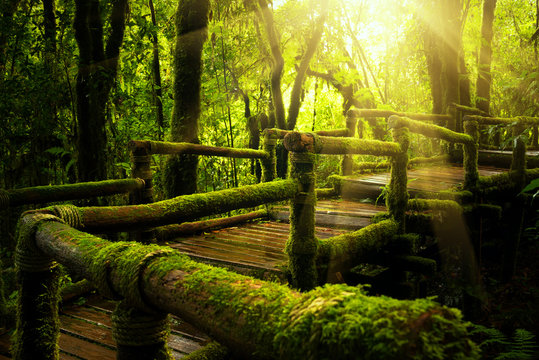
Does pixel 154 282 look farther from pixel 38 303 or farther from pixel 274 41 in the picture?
pixel 274 41

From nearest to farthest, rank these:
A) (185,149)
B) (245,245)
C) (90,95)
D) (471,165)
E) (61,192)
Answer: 1. (61,192)
2. (245,245)
3. (185,149)
4. (471,165)
5. (90,95)

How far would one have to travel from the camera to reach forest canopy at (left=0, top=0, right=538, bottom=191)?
6566 mm

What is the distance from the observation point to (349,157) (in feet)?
25.0

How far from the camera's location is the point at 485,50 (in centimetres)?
1249

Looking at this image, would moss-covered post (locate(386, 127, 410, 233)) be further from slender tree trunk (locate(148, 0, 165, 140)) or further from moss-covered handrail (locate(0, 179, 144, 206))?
slender tree trunk (locate(148, 0, 165, 140))

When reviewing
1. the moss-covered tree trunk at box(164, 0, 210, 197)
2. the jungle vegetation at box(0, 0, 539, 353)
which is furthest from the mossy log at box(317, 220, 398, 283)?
the moss-covered tree trunk at box(164, 0, 210, 197)

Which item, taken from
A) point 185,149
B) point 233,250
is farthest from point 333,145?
point 185,149

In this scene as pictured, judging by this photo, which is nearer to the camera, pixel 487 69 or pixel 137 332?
pixel 137 332

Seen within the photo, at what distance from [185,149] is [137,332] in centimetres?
428

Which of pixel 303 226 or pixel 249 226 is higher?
pixel 303 226

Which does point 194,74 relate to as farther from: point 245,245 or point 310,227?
point 310,227

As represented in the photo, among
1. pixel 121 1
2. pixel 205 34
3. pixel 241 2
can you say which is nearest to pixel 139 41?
pixel 121 1

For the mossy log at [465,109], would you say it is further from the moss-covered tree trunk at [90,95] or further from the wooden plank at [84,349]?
the wooden plank at [84,349]

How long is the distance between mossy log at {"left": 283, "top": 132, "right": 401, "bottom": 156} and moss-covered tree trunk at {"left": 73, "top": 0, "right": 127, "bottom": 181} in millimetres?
4807
